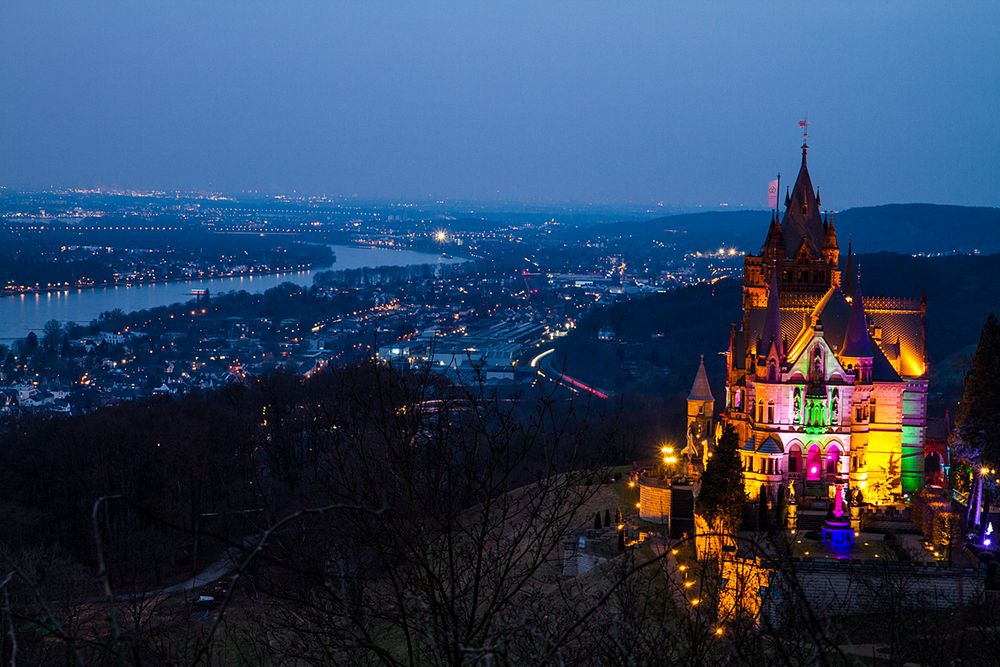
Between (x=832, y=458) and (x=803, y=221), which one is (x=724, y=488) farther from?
(x=803, y=221)

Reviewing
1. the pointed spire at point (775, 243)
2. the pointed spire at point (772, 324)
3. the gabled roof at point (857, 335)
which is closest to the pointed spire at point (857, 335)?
the gabled roof at point (857, 335)

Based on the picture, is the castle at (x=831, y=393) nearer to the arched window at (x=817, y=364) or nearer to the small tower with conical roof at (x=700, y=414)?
the arched window at (x=817, y=364)

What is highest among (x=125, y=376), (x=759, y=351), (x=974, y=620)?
(x=759, y=351)

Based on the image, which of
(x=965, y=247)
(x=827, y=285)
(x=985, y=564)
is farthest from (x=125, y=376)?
(x=965, y=247)

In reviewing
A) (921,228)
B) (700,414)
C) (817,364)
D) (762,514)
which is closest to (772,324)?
(817,364)

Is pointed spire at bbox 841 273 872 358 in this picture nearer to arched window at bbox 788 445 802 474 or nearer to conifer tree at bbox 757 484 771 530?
arched window at bbox 788 445 802 474

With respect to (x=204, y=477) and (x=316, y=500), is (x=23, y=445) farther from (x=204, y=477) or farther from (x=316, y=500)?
(x=316, y=500)
